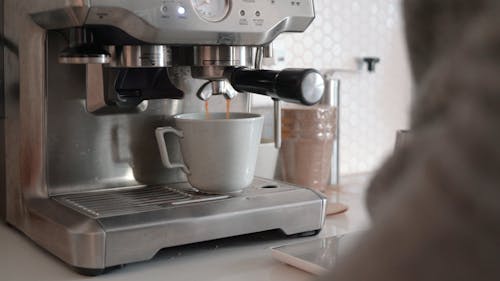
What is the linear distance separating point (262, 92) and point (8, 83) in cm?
33

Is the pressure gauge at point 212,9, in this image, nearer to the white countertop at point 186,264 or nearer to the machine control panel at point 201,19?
the machine control panel at point 201,19

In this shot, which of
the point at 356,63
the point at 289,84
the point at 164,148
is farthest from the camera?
the point at 356,63

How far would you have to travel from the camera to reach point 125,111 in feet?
2.77

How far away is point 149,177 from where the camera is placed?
2.86 feet

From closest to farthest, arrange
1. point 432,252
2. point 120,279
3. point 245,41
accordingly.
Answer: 1. point 432,252
2. point 120,279
3. point 245,41

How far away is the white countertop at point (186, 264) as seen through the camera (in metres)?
0.68

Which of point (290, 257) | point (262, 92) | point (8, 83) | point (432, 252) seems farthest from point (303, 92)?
point (432, 252)

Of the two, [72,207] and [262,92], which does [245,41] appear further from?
[72,207]

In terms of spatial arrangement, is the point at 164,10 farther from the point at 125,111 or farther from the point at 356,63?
the point at 356,63

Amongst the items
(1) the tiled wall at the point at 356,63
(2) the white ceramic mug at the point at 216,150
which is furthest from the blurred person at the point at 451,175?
(1) the tiled wall at the point at 356,63

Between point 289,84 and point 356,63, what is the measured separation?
67 cm

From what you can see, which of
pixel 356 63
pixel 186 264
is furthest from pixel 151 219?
pixel 356 63

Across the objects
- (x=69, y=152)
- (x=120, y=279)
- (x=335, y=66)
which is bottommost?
(x=120, y=279)

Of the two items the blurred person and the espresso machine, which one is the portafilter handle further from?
the blurred person
